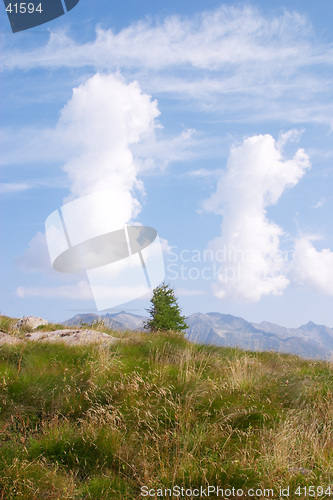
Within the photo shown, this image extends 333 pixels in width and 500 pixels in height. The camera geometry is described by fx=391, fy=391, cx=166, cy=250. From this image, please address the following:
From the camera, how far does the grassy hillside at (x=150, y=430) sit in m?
4.11

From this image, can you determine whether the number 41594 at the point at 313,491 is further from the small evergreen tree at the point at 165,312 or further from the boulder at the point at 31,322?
the small evergreen tree at the point at 165,312

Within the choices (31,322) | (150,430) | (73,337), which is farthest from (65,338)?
(31,322)

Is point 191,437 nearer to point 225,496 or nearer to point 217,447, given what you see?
point 217,447

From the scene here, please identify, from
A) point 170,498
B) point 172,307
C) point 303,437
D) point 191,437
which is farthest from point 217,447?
point 172,307

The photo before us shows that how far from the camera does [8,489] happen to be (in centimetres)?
401

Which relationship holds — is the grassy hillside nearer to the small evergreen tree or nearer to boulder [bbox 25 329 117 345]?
boulder [bbox 25 329 117 345]

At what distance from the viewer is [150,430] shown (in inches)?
206

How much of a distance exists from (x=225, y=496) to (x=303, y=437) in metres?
1.80

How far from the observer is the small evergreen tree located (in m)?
27.3

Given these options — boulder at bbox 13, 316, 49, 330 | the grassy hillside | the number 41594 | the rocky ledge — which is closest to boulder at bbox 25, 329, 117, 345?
the rocky ledge

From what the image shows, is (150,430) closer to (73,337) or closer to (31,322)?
(73,337)

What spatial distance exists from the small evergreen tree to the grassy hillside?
19602 millimetres

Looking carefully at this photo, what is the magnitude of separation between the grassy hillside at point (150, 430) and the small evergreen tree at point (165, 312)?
64.3 feet

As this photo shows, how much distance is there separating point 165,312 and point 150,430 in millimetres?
22851
